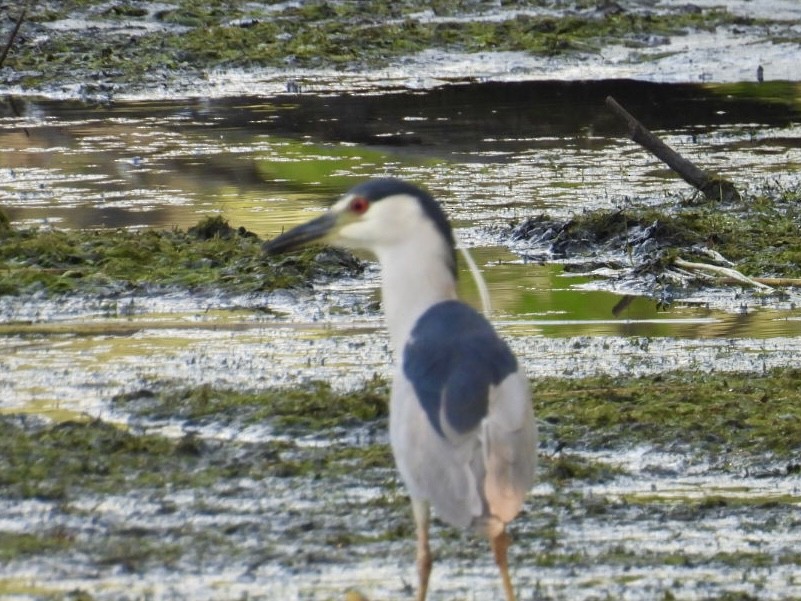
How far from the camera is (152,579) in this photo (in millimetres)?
5180

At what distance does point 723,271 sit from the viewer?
31.3 feet

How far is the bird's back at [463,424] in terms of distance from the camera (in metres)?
4.73

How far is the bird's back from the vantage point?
15.5 ft

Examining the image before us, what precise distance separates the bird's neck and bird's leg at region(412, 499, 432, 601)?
552 millimetres

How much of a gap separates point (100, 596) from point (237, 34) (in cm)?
1641

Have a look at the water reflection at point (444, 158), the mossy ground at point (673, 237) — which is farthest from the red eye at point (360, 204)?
the mossy ground at point (673, 237)

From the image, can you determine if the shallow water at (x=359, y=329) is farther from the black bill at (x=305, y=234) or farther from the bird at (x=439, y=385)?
the black bill at (x=305, y=234)

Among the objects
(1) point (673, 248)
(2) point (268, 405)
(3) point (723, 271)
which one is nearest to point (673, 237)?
(1) point (673, 248)

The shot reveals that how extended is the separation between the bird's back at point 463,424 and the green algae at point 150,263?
4.17 metres

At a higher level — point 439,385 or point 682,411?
point 439,385

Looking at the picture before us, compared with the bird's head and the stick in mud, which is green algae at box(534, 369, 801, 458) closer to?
the bird's head

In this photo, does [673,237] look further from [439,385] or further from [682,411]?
[439,385]

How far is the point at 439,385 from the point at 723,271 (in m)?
4.90

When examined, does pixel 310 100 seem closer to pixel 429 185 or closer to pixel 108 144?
pixel 108 144
